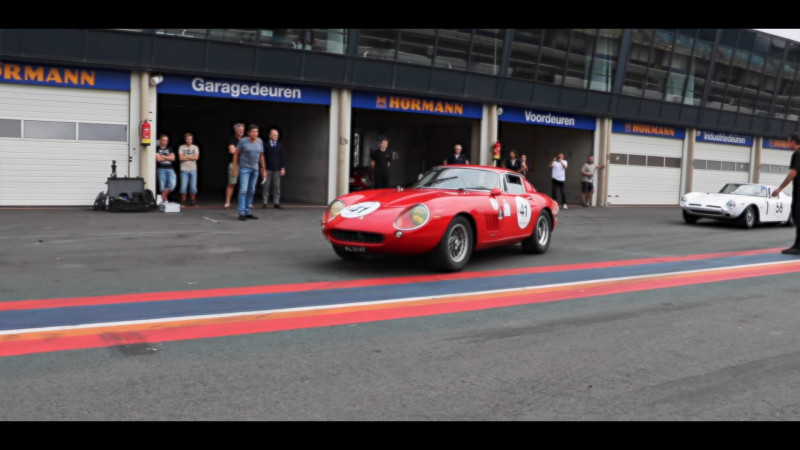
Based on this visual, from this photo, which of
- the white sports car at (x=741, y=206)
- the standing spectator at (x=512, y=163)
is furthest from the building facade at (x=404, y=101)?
the white sports car at (x=741, y=206)

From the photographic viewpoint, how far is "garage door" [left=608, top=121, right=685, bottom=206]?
2780 cm

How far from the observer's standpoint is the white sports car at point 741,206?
1608 centimetres

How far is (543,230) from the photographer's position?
10.4 m

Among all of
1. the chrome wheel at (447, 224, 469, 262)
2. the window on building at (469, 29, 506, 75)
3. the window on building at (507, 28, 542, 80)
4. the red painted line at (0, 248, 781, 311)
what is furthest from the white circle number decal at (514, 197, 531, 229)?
the window on building at (507, 28, 542, 80)

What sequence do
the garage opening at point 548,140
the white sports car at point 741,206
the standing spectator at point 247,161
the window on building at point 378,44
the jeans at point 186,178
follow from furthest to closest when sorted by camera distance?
the garage opening at point 548,140 < the window on building at point 378,44 < the jeans at point 186,178 < the white sports car at point 741,206 < the standing spectator at point 247,161

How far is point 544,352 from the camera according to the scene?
4.79 metres

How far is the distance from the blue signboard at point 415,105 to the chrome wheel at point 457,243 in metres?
13.1

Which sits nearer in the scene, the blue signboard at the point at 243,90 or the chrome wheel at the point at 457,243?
the chrome wheel at the point at 457,243

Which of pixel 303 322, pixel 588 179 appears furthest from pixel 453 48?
pixel 303 322

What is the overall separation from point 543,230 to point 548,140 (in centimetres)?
1919

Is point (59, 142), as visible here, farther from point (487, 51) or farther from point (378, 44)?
point (487, 51)

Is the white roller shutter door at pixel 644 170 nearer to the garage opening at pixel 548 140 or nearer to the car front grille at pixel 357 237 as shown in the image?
the garage opening at pixel 548 140
